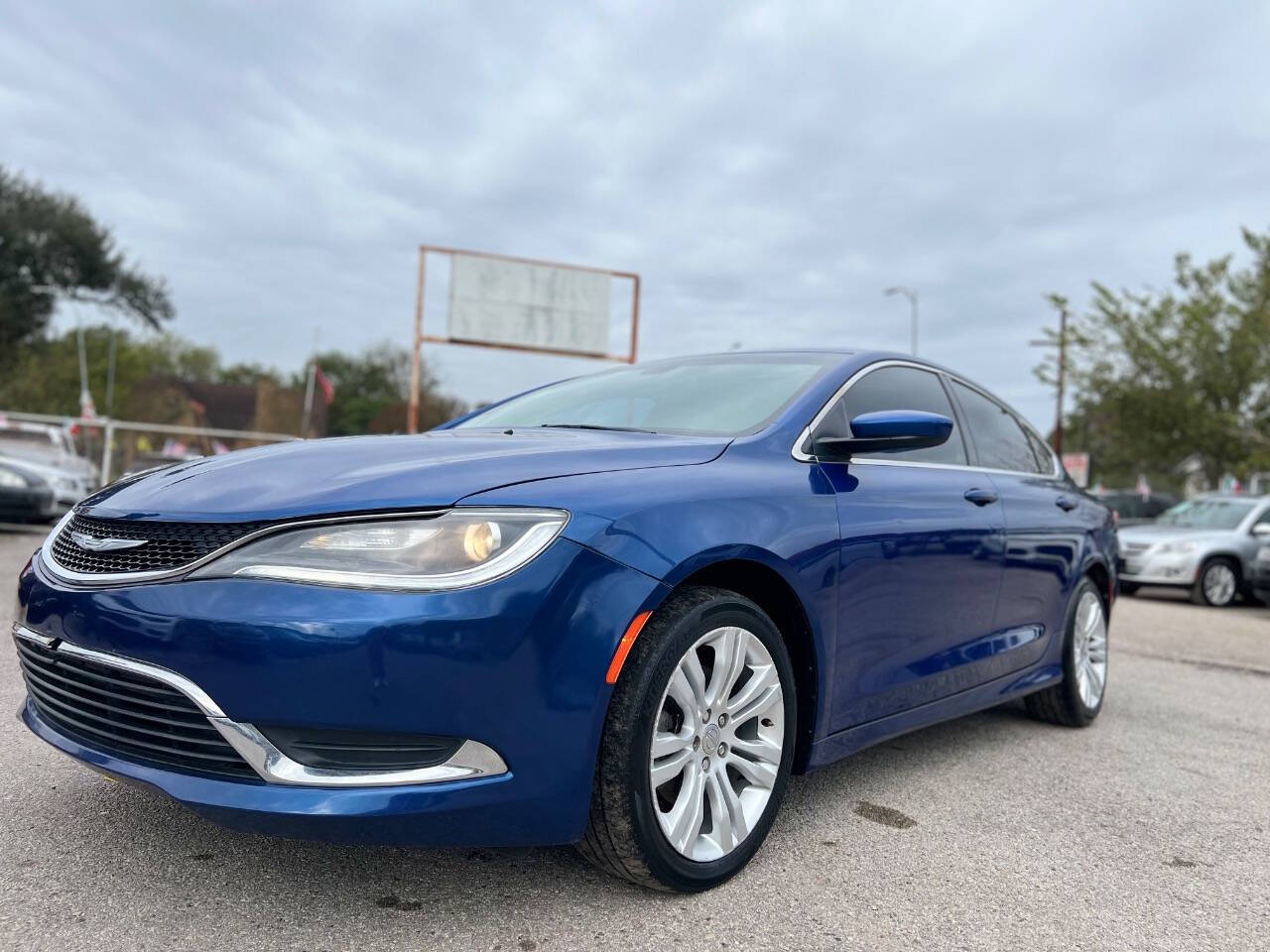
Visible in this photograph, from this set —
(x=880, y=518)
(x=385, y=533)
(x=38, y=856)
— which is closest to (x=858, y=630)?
A: (x=880, y=518)

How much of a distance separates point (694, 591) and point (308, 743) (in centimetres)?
94

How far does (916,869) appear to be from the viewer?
106 inches

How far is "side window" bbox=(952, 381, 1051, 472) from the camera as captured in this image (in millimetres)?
4090

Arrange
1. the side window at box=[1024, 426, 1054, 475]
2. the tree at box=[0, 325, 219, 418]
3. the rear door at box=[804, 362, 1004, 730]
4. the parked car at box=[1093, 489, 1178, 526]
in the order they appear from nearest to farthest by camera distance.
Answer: the rear door at box=[804, 362, 1004, 730], the side window at box=[1024, 426, 1054, 475], the parked car at box=[1093, 489, 1178, 526], the tree at box=[0, 325, 219, 418]

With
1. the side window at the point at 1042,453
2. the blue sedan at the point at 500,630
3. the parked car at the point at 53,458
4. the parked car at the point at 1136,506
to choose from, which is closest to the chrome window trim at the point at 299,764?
the blue sedan at the point at 500,630

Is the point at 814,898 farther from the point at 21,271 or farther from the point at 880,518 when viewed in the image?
the point at 21,271

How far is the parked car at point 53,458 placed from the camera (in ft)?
35.8

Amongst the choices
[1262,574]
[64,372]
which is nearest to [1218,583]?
[1262,574]

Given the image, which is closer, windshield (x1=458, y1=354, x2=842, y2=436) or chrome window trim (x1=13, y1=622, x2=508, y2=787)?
chrome window trim (x1=13, y1=622, x2=508, y2=787)

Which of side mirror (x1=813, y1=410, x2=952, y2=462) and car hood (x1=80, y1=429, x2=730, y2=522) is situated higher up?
side mirror (x1=813, y1=410, x2=952, y2=462)

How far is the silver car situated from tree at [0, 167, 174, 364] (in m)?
34.1

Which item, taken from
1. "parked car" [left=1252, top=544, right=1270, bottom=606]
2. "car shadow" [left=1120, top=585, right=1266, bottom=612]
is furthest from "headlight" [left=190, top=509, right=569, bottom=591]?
"car shadow" [left=1120, top=585, right=1266, bottom=612]

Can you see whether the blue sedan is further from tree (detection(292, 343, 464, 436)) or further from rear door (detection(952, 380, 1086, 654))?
tree (detection(292, 343, 464, 436))

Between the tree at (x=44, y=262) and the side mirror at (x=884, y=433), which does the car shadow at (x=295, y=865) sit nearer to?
the side mirror at (x=884, y=433)
